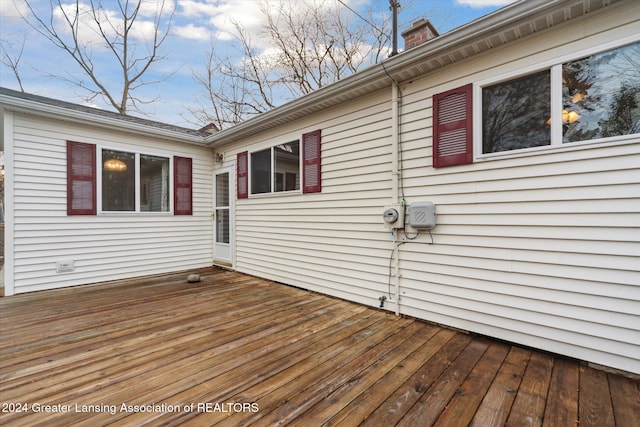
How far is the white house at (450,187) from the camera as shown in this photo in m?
2.13

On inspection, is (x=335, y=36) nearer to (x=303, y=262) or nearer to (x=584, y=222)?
(x=303, y=262)

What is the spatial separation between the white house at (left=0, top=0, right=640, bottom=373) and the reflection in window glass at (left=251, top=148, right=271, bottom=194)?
0.04 meters

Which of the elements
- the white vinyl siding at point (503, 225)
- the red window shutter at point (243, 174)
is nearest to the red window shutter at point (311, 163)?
the white vinyl siding at point (503, 225)

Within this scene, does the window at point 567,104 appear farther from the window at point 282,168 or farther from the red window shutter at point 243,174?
the red window shutter at point 243,174

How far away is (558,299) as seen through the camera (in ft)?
7.57

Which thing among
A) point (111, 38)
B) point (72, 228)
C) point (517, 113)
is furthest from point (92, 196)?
point (111, 38)

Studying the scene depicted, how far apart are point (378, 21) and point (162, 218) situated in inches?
346

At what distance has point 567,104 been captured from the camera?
229 cm

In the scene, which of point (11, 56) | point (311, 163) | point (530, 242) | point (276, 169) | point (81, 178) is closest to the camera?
point (530, 242)

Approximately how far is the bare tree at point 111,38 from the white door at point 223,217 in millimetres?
7604

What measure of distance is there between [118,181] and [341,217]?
163 inches

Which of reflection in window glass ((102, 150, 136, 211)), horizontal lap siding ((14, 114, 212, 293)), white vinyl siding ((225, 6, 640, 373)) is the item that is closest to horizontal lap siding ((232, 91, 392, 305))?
white vinyl siding ((225, 6, 640, 373))

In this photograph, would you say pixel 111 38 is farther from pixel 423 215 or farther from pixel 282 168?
pixel 423 215

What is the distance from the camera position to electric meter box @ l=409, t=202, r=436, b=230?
296cm
